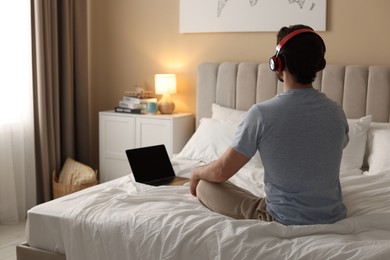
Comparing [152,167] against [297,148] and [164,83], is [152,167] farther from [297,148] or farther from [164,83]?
[164,83]

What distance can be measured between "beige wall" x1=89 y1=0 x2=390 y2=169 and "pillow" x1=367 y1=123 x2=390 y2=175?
1.97ft

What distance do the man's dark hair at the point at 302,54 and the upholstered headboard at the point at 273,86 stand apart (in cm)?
187

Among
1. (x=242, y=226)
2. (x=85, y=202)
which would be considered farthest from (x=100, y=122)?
(x=242, y=226)

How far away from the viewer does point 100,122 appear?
4629 mm

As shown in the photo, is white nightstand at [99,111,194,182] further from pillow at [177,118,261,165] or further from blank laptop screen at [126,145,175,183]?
blank laptop screen at [126,145,175,183]

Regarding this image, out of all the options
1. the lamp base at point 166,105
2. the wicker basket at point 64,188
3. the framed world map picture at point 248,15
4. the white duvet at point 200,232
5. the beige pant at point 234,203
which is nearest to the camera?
the white duvet at point 200,232

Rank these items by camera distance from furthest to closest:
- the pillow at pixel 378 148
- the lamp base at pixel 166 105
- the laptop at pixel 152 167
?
the lamp base at pixel 166 105, the pillow at pixel 378 148, the laptop at pixel 152 167

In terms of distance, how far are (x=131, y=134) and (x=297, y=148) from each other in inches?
106

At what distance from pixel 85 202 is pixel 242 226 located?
2.58ft

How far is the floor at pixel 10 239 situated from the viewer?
336 cm

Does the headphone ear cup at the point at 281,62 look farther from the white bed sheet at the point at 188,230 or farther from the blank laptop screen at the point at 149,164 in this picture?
the blank laptop screen at the point at 149,164

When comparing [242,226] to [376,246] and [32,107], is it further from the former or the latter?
[32,107]

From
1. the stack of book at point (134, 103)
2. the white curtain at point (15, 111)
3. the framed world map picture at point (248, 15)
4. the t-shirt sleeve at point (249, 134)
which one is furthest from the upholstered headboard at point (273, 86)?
the t-shirt sleeve at point (249, 134)

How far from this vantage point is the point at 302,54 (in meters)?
1.96
